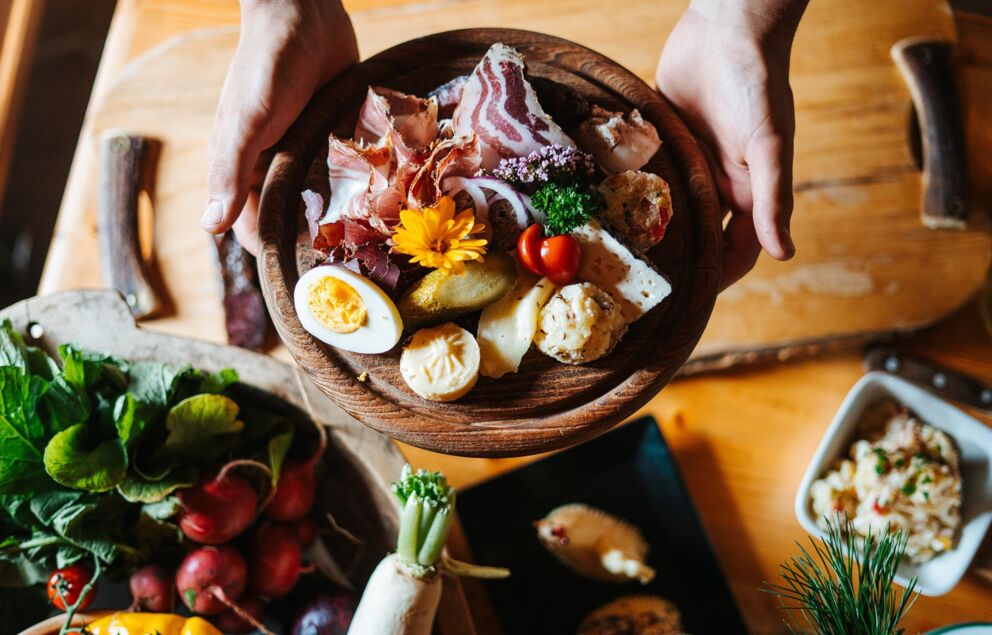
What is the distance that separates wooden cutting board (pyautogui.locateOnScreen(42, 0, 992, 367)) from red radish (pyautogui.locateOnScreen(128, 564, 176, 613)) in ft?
1.72

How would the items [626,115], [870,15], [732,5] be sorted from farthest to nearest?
[870,15], [732,5], [626,115]

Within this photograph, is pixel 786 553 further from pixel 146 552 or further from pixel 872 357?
pixel 146 552

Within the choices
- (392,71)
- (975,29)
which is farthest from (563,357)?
(975,29)

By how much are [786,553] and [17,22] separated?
8.28 ft

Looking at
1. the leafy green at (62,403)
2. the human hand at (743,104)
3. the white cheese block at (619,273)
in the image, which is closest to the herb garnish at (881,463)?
the human hand at (743,104)

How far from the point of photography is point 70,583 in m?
1.45

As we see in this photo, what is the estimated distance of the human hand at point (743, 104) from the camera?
1.35 metres

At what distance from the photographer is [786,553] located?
69.6 inches

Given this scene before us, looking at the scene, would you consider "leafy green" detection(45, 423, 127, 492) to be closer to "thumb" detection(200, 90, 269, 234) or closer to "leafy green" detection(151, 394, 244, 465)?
"leafy green" detection(151, 394, 244, 465)

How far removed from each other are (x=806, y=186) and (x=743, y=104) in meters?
0.52

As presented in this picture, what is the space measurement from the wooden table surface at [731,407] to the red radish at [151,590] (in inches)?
21.7

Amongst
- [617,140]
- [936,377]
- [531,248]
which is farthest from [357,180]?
[936,377]

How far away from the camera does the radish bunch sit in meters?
1.46

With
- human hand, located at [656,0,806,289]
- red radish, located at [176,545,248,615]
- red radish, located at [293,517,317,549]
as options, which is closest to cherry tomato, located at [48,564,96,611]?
red radish, located at [176,545,248,615]
